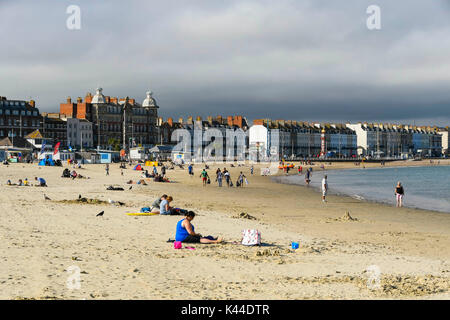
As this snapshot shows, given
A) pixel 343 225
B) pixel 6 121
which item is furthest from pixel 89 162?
pixel 343 225

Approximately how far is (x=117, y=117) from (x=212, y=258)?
12649cm

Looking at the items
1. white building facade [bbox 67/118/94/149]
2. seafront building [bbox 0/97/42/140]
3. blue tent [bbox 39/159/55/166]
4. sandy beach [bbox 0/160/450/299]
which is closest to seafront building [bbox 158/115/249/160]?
white building facade [bbox 67/118/94/149]

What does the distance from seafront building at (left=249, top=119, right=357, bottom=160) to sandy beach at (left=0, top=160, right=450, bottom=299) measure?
13419cm

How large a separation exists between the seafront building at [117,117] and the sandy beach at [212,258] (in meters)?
109

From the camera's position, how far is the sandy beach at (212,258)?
878 centimetres

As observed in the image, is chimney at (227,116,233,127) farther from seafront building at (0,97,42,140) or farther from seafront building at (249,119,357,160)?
seafront building at (0,97,42,140)

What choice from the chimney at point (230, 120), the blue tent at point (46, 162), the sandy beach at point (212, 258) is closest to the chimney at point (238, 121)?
the chimney at point (230, 120)

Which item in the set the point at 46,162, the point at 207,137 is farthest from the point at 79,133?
the point at 46,162

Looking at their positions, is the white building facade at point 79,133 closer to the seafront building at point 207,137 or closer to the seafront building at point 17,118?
the seafront building at point 17,118

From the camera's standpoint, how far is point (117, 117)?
135000mm

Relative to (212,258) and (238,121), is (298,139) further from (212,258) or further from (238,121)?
(212,258)

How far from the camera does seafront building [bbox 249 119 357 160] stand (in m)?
163
